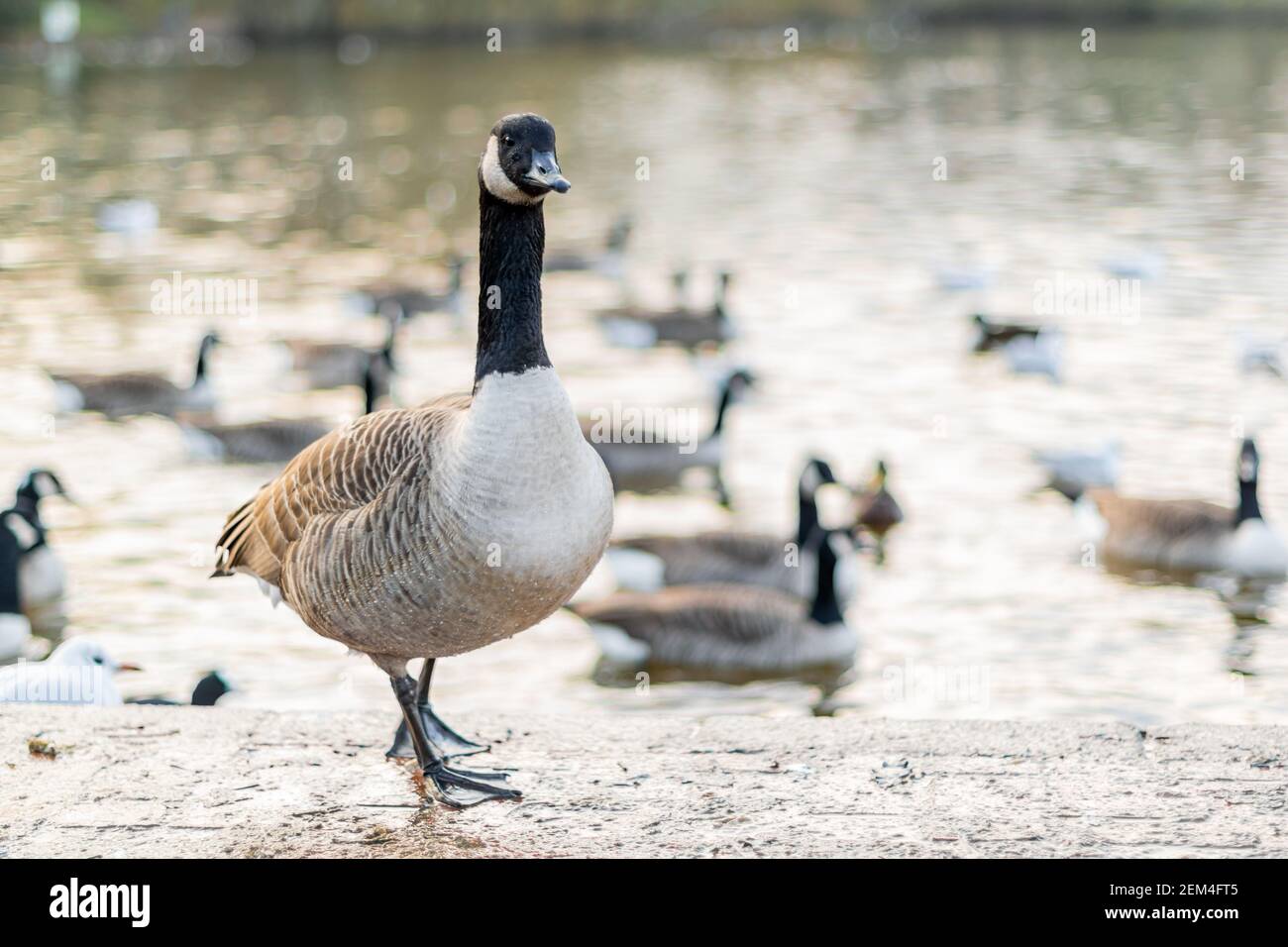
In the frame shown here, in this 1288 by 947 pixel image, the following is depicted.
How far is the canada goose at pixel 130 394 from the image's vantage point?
1558 centimetres

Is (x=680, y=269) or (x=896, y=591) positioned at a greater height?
(x=680, y=269)

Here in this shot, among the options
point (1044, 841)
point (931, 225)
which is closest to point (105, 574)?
point (1044, 841)

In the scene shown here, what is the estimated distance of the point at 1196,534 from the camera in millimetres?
12133

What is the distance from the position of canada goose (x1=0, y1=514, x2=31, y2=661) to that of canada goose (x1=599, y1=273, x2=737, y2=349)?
918cm

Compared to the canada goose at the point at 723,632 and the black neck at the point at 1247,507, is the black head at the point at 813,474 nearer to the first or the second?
the canada goose at the point at 723,632

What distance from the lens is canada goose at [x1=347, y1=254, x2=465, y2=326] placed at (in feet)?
63.7

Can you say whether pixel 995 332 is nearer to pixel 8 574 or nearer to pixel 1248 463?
pixel 1248 463

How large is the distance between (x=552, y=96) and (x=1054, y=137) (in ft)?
46.1

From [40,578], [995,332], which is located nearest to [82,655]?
[40,578]

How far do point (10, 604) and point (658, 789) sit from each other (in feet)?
20.5

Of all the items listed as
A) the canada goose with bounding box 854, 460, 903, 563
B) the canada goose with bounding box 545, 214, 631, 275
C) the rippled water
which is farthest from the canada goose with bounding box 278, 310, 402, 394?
the canada goose with bounding box 854, 460, 903, 563

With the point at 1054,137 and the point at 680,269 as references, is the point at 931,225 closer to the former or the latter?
the point at 680,269

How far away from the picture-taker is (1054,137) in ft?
114

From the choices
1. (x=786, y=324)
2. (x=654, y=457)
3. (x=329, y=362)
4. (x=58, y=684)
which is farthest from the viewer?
(x=786, y=324)
